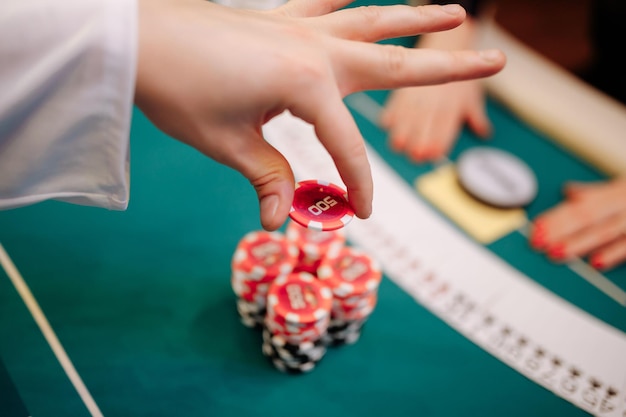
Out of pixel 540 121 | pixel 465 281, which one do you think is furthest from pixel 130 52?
pixel 540 121

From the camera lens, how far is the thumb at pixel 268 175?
28.6 inches

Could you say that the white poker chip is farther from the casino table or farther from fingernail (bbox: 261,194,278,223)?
fingernail (bbox: 261,194,278,223)

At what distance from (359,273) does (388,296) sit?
0.62ft

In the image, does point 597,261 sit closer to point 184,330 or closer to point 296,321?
point 296,321

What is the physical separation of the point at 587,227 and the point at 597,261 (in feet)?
0.35

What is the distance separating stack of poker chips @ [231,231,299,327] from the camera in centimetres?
99

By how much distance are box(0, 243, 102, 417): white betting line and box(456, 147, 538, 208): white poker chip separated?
105cm

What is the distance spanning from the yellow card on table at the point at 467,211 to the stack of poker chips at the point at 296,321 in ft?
1.75

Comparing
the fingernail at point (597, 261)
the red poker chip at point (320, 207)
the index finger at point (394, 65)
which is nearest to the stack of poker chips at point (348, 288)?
the red poker chip at point (320, 207)

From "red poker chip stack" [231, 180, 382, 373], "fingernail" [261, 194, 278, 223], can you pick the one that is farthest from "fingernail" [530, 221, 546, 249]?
"fingernail" [261, 194, 278, 223]

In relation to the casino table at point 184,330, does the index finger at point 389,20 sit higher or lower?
higher

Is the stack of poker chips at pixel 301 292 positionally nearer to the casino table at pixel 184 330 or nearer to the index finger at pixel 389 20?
the casino table at pixel 184 330

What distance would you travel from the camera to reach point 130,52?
629 mm

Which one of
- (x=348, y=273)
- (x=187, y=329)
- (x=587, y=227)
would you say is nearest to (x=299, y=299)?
(x=348, y=273)
